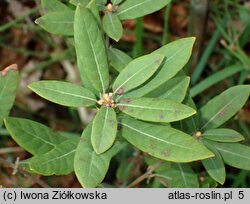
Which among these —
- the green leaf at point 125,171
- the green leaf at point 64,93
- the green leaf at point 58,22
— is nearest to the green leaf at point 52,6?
the green leaf at point 58,22

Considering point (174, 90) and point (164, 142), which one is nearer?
point (164, 142)

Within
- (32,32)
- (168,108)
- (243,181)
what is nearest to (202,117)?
(168,108)

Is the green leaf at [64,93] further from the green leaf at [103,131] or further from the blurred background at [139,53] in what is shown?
the blurred background at [139,53]

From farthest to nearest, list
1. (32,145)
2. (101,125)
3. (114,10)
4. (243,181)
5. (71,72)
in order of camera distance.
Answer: (71,72) → (243,181) → (114,10) → (32,145) → (101,125)

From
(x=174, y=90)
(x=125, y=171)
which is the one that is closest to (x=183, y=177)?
(x=174, y=90)

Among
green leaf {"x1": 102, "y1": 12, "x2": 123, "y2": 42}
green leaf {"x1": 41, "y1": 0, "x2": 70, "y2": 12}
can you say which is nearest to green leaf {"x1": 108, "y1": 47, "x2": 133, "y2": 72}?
green leaf {"x1": 102, "y1": 12, "x2": 123, "y2": 42}

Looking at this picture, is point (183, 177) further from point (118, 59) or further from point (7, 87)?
point (7, 87)

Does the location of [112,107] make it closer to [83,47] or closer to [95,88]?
[95,88]
